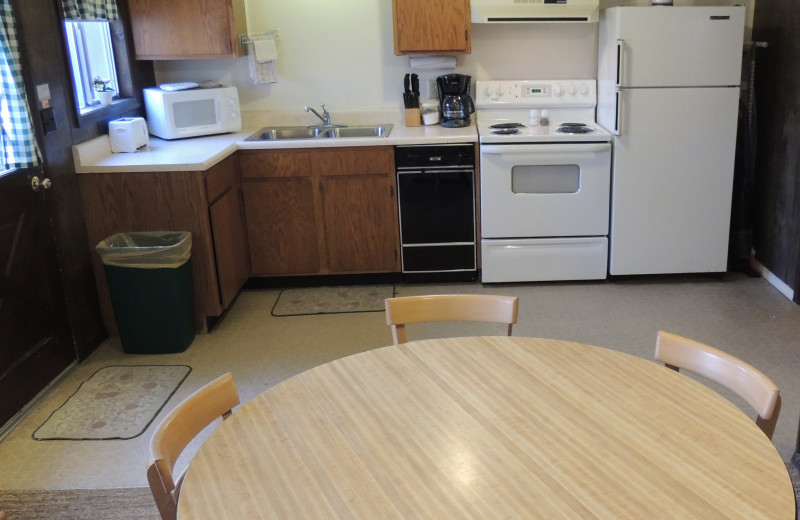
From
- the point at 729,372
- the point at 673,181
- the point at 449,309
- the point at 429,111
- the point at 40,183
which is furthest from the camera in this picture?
the point at 429,111

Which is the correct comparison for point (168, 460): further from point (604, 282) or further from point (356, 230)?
point (604, 282)

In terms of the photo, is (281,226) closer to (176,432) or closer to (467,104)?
(467,104)

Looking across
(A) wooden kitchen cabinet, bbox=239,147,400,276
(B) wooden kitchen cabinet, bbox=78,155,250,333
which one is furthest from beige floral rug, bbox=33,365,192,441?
(A) wooden kitchen cabinet, bbox=239,147,400,276

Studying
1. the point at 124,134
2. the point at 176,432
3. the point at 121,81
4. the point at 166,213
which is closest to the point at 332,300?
the point at 166,213

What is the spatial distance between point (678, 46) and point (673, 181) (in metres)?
0.72

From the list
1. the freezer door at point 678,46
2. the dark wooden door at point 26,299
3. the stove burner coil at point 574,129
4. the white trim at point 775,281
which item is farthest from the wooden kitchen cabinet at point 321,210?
the white trim at point 775,281

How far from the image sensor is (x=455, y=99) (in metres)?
4.57

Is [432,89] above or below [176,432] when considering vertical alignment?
above

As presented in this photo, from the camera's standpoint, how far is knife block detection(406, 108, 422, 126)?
15.3 ft

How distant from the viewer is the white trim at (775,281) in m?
4.08

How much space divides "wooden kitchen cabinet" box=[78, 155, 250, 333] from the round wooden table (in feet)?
6.78

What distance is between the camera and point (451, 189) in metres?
4.33

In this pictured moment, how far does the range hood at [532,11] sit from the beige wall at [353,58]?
11.3 inches

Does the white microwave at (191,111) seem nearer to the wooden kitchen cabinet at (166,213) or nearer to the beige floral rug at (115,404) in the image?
the wooden kitchen cabinet at (166,213)
